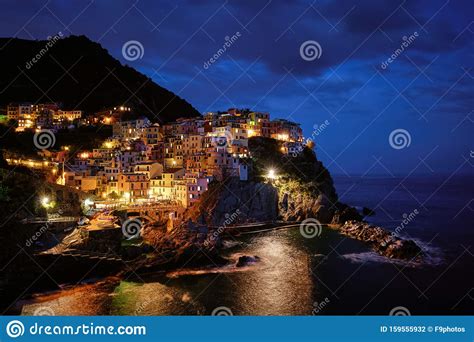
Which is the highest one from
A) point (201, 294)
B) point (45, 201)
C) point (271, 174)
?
point (271, 174)

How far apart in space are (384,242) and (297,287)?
1185cm

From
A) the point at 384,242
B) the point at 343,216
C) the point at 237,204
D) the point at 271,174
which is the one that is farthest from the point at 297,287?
the point at 271,174

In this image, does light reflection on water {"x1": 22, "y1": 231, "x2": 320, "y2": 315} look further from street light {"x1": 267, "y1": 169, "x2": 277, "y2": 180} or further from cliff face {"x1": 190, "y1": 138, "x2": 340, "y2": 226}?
street light {"x1": 267, "y1": 169, "x2": 277, "y2": 180}

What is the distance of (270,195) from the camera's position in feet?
135

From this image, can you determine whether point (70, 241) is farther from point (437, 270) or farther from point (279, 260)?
point (437, 270)

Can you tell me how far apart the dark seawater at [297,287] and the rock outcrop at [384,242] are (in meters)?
1.00

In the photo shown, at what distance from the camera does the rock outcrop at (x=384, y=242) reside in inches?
1110

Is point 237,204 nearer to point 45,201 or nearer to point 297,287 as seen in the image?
point 297,287

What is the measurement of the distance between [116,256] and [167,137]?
26227 millimetres

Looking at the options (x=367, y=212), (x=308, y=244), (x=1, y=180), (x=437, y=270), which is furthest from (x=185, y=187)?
(x=367, y=212)

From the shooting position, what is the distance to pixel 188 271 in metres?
25.1

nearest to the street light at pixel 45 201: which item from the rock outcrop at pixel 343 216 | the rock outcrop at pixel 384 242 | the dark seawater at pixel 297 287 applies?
the dark seawater at pixel 297 287

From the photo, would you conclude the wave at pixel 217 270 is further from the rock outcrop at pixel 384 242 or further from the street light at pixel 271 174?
the street light at pixel 271 174

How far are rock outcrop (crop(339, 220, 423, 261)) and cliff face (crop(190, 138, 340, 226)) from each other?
563 cm
